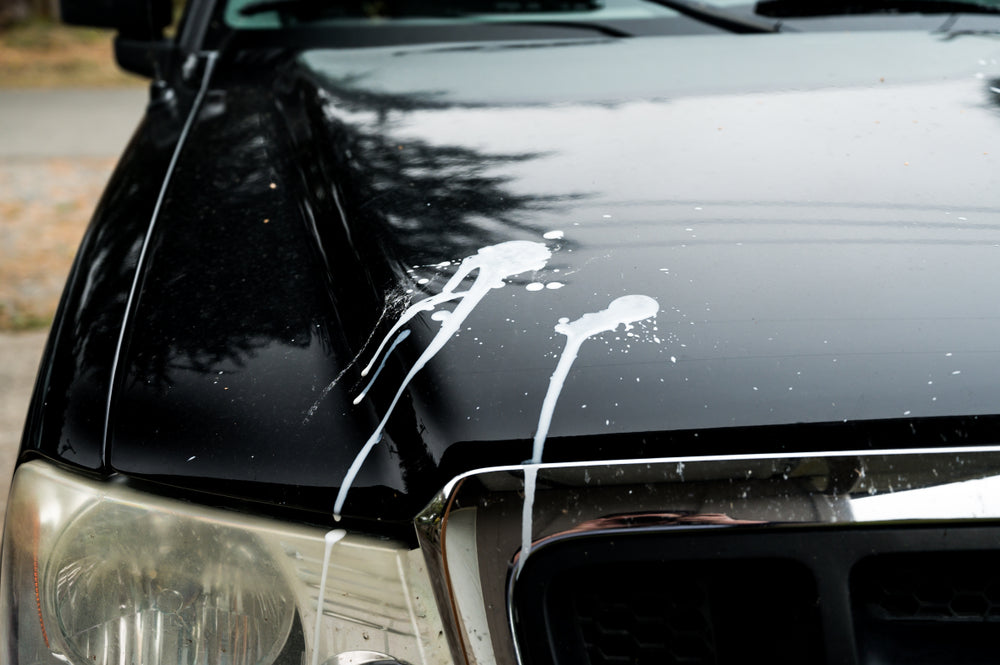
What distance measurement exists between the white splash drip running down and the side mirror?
5.82 feet

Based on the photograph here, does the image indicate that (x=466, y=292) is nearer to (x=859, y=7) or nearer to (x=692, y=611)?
(x=692, y=611)

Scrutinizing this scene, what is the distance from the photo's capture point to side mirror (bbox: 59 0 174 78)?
258 cm

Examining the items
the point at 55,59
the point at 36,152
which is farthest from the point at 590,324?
the point at 55,59

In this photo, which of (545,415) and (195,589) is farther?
(195,589)

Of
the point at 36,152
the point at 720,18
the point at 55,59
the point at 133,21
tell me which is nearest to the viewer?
the point at 720,18

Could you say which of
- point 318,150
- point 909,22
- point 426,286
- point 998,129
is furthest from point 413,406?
point 909,22

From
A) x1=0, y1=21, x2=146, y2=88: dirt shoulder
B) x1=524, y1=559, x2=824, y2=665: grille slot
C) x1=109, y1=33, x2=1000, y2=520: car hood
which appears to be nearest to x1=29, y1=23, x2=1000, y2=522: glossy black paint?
x1=109, y1=33, x2=1000, y2=520: car hood

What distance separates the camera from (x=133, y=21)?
2619 mm

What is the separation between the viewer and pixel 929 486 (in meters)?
1.02

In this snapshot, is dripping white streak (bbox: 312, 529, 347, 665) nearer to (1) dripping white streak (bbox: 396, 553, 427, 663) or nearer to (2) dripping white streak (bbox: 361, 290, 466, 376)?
(1) dripping white streak (bbox: 396, 553, 427, 663)

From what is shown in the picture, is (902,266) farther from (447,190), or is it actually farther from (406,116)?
(406,116)

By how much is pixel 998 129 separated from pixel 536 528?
1.02m

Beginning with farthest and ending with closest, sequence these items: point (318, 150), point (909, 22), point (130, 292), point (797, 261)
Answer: point (909, 22) → point (318, 150) → point (130, 292) → point (797, 261)

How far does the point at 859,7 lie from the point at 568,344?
5.15 feet
